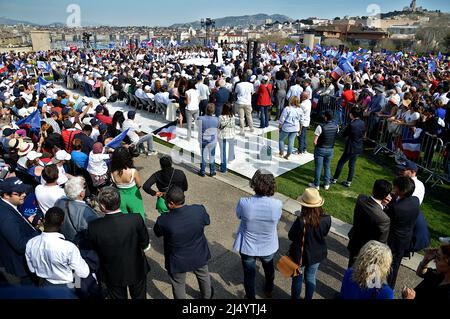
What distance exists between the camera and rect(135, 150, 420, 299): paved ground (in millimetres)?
4141

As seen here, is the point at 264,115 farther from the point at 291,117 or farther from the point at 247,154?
the point at 291,117

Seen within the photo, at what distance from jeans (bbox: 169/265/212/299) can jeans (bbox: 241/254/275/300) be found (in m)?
0.45

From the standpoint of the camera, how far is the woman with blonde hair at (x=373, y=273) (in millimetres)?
2545

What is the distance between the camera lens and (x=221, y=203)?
6203 mm

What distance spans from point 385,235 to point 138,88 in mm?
11181

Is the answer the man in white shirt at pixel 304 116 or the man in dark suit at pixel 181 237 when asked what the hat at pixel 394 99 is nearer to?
the man in white shirt at pixel 304 116

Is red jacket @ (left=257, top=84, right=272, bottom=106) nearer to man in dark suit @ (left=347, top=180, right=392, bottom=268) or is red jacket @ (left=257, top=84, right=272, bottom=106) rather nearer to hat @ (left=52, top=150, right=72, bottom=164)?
hat @ (left=52, top=150, right=72, bottom=164)

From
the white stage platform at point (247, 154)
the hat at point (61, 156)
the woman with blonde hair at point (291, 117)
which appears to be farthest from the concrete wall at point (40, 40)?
the woman with blonde hair at point (291, 117)

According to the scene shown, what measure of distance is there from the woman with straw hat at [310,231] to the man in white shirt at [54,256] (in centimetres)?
216

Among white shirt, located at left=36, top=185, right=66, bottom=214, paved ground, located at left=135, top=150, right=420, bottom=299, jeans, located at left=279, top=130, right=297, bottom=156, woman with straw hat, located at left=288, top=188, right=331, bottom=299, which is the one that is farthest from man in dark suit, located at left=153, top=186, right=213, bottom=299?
jeans, located at left=279, top=130, right=297, bottom=156

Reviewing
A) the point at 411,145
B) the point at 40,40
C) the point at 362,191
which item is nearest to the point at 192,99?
the point at 362,191

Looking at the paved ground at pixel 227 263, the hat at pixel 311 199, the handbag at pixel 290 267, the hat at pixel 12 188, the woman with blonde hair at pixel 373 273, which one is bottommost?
the paved ground at pixel 227 263

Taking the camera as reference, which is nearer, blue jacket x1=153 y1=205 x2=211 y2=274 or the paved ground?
blue jacket x1=153 y1=205 x2=211 y2=274

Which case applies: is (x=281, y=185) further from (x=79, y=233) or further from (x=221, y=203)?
(x=79, y=233)
